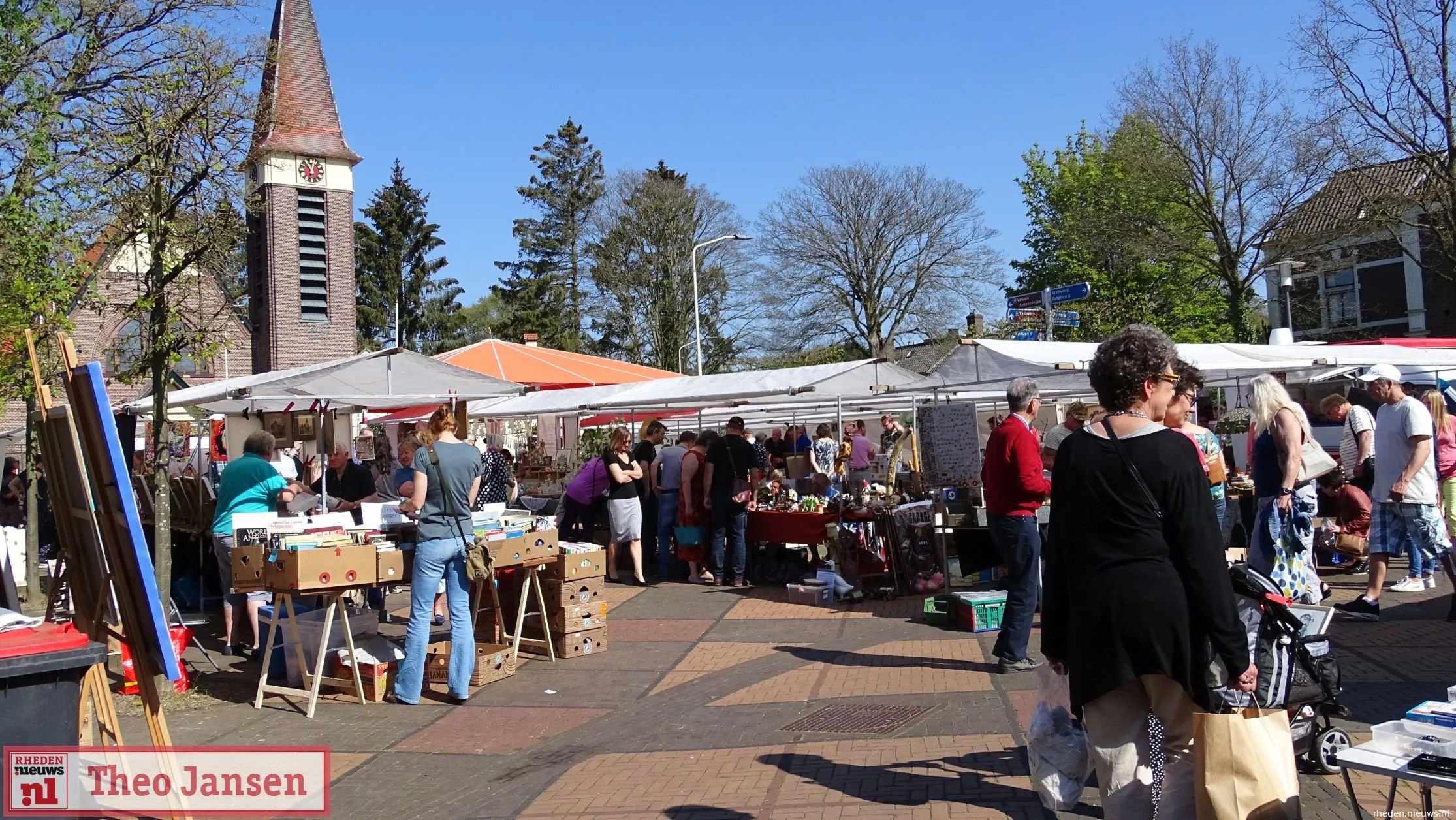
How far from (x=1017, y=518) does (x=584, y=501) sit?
23.2 feet

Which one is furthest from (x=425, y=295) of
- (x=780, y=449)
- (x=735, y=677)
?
(x=735, y=677)

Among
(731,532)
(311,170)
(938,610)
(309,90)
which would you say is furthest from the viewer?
(309,90)

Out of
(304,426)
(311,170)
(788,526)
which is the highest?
(311,170)

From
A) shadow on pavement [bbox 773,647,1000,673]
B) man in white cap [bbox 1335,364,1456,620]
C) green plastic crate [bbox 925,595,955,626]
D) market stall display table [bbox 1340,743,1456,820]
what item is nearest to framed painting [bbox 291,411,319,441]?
shadow on pavement [bbox 773,647,1000,673]

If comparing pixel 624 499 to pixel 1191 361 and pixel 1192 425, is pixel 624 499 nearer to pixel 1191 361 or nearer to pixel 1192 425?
pixel 1191 361

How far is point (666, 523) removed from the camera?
1297 centimetres

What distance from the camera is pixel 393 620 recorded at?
34.2ft

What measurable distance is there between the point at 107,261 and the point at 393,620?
4338mm

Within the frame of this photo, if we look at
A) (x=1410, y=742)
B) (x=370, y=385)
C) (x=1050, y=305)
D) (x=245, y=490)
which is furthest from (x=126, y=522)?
(x=1050, y=305)

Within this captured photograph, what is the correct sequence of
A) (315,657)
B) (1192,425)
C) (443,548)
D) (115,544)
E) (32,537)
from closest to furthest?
(115,544), (1192,425), (443,548), (315,657), (32,537)

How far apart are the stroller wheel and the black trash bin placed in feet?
15.9

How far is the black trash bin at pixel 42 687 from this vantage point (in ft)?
12.5

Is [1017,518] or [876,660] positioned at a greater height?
[1017,518]

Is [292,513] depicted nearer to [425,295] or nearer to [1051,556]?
[1051,556]
